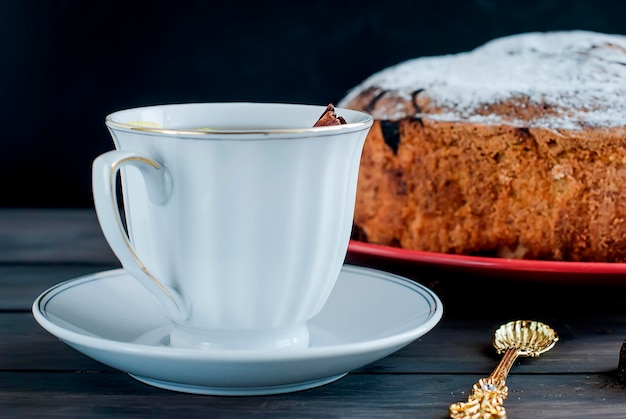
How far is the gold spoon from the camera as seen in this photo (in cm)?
55

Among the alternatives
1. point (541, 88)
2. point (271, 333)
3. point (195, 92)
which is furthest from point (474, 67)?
point (195, 92)

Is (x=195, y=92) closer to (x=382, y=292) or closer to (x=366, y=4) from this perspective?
(x=366, y=4)

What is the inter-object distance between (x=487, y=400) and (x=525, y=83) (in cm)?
49

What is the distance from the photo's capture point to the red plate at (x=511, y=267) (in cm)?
76

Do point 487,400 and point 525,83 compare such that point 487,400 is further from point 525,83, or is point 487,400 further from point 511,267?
point 525,83

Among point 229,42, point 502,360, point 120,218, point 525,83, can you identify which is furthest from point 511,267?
point 229,42

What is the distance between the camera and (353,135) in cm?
60

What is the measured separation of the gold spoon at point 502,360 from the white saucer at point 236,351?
0.06 metres

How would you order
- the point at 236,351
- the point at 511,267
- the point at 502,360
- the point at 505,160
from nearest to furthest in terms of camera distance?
1. the point at 236,351
2. the point at 502,360
3. the point at 511,267
4. the point at 505,160

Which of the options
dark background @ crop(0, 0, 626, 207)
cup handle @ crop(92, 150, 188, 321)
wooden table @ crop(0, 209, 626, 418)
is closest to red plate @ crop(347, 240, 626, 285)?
wooden table @ crop(0, 209, 626, 418)

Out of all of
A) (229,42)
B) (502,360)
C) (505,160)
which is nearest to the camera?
(502,360)

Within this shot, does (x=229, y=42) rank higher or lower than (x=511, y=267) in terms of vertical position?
higher

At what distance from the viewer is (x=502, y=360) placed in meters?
0.63

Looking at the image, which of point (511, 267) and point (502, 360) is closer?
point (502, 360)
